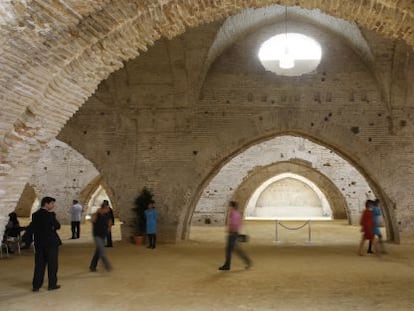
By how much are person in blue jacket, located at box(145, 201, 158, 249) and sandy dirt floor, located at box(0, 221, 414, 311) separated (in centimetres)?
30

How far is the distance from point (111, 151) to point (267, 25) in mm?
6007

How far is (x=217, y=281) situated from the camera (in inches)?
298

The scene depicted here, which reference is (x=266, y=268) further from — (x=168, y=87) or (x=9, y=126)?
(x=168, y=87)

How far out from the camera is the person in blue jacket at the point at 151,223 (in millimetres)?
11781

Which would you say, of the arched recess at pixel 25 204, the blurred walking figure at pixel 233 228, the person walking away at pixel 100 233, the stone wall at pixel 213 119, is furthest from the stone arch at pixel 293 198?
the person walking away at pixel 100 233

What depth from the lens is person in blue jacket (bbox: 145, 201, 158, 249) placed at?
38.7 ft

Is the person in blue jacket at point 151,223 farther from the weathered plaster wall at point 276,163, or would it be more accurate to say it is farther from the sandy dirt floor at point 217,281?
the weathered plaster wall at point 276,163

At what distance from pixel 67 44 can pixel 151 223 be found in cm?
756

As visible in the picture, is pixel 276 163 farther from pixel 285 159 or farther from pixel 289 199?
pixel 289 199

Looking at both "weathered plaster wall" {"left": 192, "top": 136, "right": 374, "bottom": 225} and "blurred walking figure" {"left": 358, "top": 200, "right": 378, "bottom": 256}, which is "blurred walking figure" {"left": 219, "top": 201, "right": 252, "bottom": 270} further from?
"weathered plaster wall" {"left": 192, "top": 136, "right": 374, "bottom": 225}

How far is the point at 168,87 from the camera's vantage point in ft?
43.3

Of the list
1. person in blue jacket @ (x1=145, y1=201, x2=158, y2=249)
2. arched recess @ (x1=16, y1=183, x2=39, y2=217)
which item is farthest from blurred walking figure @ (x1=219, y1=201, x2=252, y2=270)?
arched recess @ (x1=16, y1=183, x2=39, y2=217)

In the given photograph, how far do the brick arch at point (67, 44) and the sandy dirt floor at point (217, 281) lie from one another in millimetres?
1874

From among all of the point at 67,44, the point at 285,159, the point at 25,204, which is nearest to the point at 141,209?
the point at 285,159
